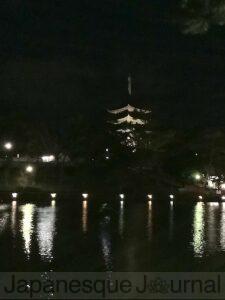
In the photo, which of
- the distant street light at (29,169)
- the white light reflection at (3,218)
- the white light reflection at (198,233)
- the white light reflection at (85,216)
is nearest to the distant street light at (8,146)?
the distant street light at (29,169)

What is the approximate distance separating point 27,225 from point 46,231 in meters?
1.64

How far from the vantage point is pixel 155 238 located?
1473 cm

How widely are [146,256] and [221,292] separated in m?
3.69

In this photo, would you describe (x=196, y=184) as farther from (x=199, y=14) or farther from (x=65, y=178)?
(x=199, y=14)

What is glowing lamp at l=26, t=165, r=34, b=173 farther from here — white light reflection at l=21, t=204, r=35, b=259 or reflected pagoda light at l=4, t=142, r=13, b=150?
white light reflection at l=21, t=204, r=35, b=259

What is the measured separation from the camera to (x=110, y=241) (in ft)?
45.8

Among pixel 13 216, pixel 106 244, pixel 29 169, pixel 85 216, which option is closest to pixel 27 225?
pixel 13 216

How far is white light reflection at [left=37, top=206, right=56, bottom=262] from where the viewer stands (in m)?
11.9

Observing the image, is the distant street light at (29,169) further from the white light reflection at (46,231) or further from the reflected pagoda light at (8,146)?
the white light reflection at (46,231)

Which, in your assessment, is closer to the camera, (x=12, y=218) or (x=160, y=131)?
(x=12, y=218)

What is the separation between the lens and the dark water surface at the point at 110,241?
10.7m

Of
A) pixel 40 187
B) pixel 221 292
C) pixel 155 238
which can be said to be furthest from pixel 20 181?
pixel 221 292

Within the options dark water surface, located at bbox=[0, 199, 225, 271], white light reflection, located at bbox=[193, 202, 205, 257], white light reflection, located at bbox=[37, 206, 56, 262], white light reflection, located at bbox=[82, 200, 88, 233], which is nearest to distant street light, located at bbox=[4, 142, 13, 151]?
white light reflection, located at bbox=[82, 200, 88, 233]

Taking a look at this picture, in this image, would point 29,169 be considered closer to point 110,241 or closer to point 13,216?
point 13,216
